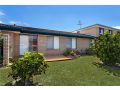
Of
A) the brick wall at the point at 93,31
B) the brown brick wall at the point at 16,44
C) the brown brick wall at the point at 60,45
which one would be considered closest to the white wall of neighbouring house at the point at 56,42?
the brown brick wall at the point at 60,45

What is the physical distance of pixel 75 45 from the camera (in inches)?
1010

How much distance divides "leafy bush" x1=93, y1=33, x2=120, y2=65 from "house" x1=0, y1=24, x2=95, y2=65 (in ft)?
20.5

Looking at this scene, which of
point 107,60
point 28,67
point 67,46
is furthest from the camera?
point 67,46

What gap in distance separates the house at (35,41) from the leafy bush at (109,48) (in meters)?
6.26

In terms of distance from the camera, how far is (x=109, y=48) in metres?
17.2

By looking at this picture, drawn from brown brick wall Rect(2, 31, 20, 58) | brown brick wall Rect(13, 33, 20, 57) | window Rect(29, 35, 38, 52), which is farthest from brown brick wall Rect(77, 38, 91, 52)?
brown brick wall Rect(2, 31, 20, 58)

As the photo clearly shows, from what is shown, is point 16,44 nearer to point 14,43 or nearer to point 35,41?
point 14,43

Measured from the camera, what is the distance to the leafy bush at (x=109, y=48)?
17.0 metres

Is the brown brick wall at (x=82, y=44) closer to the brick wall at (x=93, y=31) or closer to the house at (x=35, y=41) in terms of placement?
the house at (x=35, y=41)

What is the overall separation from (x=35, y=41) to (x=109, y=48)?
7.61 m

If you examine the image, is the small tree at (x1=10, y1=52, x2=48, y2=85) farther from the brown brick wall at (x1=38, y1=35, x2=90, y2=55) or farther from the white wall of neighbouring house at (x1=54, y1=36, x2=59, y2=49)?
the white wall of neighbouring house at (x1=54, y1=36, x2=59, y2=49)

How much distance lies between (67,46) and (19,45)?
7.14 metres
